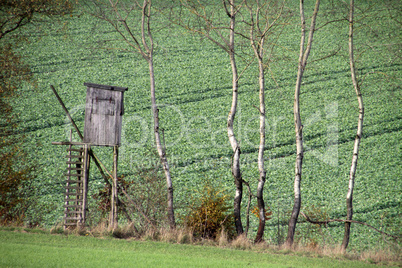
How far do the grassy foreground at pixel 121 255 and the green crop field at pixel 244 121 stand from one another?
9.06ft

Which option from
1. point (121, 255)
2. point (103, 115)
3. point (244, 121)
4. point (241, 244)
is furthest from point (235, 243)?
point (244, 121)

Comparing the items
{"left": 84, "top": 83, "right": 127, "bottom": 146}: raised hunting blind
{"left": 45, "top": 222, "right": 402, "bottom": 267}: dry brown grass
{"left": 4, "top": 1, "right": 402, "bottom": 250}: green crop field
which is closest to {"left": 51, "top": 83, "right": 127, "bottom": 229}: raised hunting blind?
{"left": 84, "top": 83, "right": 127, "bottom": 146}: raised hunting blind

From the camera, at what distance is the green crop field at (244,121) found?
16.1 m

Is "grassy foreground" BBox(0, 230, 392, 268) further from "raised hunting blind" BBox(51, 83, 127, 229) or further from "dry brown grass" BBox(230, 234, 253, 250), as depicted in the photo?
"raised hunting blind" BBox(51, 83, 127, 229)

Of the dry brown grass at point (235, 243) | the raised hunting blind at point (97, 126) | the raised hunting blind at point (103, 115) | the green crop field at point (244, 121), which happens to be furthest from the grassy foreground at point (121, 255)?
the raised hunting blind at point (103, 115)

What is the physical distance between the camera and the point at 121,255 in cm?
833

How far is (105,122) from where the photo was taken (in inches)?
493

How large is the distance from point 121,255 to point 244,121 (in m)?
19.6

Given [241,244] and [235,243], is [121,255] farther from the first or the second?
[241,244]

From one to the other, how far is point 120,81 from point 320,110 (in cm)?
1735

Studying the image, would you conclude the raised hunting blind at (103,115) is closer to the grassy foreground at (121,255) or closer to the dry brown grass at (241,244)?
the grassy foreground at (121,255)

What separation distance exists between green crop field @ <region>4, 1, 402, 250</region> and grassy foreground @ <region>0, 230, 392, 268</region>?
2.76 meters

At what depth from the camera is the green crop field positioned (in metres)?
16.1

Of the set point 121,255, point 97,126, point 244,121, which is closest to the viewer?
point 121,255
